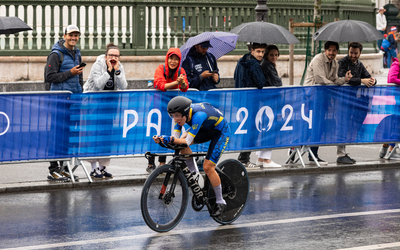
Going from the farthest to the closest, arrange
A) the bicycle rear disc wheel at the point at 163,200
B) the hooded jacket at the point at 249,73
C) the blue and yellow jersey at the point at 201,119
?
the hooded jacket at the point at 249,73 → the blue and yellow jersey at the point at 201,119 → the bicycle rear disc wheel at the point at 163,200

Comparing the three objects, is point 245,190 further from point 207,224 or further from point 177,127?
point 177,127

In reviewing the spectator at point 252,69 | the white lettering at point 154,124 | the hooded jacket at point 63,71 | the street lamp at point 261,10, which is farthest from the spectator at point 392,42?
the hooded jacket at point 63,71

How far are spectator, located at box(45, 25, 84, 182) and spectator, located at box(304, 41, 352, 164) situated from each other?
166 inches

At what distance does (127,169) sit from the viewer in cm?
1049

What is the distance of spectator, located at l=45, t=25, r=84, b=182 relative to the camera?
9.42 metres

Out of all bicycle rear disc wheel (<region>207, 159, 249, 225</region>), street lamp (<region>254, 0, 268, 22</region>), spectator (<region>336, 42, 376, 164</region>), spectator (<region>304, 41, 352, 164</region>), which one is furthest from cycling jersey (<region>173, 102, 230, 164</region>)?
street lamp (<region>254, 0, 268, 22</region>)

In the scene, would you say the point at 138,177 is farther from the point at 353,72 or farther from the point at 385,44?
the point at 385,44

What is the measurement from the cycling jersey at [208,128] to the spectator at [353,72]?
4707 millimetres

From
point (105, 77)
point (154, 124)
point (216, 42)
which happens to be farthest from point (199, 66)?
point (105, 77)

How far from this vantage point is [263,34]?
10.8 metres

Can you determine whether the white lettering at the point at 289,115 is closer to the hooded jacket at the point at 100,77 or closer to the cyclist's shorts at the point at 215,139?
the hooded jacket at the point at 100,77

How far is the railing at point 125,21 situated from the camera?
61.8 feet

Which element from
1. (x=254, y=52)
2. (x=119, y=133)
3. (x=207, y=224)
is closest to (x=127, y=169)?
(x=119, y=133)

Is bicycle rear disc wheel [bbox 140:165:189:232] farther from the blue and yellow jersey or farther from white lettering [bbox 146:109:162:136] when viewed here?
white lettering [bbox 146:109:162:136]
